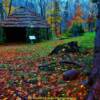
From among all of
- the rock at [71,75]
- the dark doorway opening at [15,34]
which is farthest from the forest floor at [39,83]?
the dark doorway opening at [15,34]

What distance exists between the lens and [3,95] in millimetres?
8445

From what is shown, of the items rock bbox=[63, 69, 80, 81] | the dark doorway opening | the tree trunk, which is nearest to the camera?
the tree trunk

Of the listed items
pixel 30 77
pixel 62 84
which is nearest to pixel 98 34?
pixel 62 84

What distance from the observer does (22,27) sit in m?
31.2

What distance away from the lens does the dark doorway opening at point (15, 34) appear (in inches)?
1260

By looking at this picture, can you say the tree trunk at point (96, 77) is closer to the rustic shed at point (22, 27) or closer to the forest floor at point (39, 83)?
the forest floor at point (39, 83)

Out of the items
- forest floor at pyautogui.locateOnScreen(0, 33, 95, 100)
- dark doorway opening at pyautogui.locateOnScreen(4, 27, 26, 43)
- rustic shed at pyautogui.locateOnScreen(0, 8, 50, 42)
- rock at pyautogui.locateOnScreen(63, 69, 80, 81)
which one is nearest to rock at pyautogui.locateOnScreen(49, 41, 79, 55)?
forest floor at pyautogui.locateOnScreen(0, 33, 95, 100)

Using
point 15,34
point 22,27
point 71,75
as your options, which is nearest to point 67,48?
point 71,75

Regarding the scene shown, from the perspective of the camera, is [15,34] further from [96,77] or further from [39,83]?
[96,77]

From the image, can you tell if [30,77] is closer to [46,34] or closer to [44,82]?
[44,82]

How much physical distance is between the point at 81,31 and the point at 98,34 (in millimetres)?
32789

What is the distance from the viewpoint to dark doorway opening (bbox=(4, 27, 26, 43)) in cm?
3200

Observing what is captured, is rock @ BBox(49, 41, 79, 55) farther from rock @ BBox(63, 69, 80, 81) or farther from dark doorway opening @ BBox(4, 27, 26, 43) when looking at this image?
dark doorway opening @ BBox(4, 27, 26, 43)

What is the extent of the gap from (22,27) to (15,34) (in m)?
1.99
